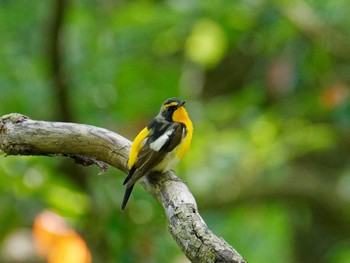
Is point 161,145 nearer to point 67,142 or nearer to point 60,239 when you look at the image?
point 67,142

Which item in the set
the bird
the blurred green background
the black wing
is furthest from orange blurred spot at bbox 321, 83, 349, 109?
the black wing

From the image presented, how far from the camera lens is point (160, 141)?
Result: 430 cm

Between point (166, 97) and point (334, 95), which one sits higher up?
point (334, 95)

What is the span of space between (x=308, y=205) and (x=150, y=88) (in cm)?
269

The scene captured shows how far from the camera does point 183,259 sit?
7.11 m

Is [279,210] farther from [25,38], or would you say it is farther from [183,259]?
[25,38]

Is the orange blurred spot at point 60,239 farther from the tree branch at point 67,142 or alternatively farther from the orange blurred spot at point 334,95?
the orange blurred spot at point 334,95

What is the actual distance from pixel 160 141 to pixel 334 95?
3.07m

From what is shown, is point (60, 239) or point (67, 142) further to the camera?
point (60, 239)

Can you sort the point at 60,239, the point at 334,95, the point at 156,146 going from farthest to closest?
the point at 334,95 → the point at 60,239 → the point at 156,146

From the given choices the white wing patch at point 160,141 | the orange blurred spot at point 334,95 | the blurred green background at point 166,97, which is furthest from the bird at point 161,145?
the orange blurred spot at point 334,95

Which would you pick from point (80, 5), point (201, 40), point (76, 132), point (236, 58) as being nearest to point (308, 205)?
point (236, 58)

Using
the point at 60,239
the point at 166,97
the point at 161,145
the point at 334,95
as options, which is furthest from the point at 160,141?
the point at 334,95

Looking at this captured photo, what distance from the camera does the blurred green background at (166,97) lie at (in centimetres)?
629
